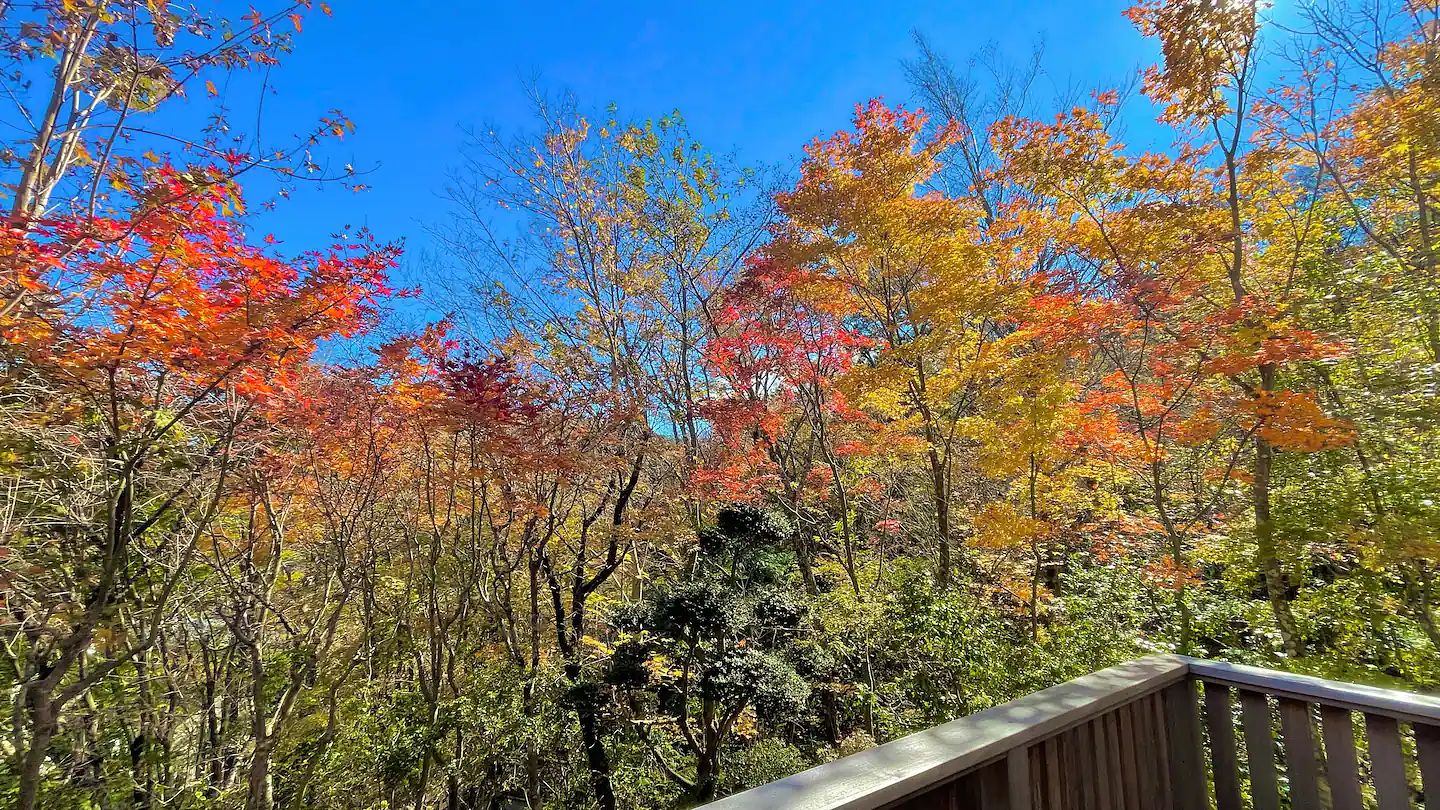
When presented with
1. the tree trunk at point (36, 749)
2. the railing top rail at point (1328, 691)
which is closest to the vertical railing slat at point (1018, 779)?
the railing top rail at point (1328, 691)

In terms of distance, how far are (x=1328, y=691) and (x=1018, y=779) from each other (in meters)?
1.06

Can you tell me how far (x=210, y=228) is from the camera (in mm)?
2844

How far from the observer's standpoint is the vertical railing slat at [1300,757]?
154 centimetres

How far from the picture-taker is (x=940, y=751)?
1126 millimetres

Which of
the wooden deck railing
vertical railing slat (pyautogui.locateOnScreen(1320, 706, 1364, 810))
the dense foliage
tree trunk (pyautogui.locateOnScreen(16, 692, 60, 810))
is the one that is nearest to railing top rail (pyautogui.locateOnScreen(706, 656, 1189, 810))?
the wooden deck railing

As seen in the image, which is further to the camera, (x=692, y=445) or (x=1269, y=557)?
(x=692, y=445)

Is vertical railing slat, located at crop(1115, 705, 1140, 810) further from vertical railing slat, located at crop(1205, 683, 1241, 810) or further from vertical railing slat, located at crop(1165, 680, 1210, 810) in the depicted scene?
vertical railing slat, located at crop(1205, 683, 1241, 810)

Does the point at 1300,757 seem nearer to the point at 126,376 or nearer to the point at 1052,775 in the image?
the point at 1052,775

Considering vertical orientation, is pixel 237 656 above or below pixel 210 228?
below

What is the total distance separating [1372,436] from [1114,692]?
174 inches

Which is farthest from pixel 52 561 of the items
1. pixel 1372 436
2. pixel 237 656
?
pixel 1372 436

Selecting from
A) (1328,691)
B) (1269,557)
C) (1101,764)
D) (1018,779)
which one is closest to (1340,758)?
(1328,691)

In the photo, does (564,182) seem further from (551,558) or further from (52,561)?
(52,561)

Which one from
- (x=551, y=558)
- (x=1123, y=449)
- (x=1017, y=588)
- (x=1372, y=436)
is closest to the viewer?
(x=1372, y=436)
